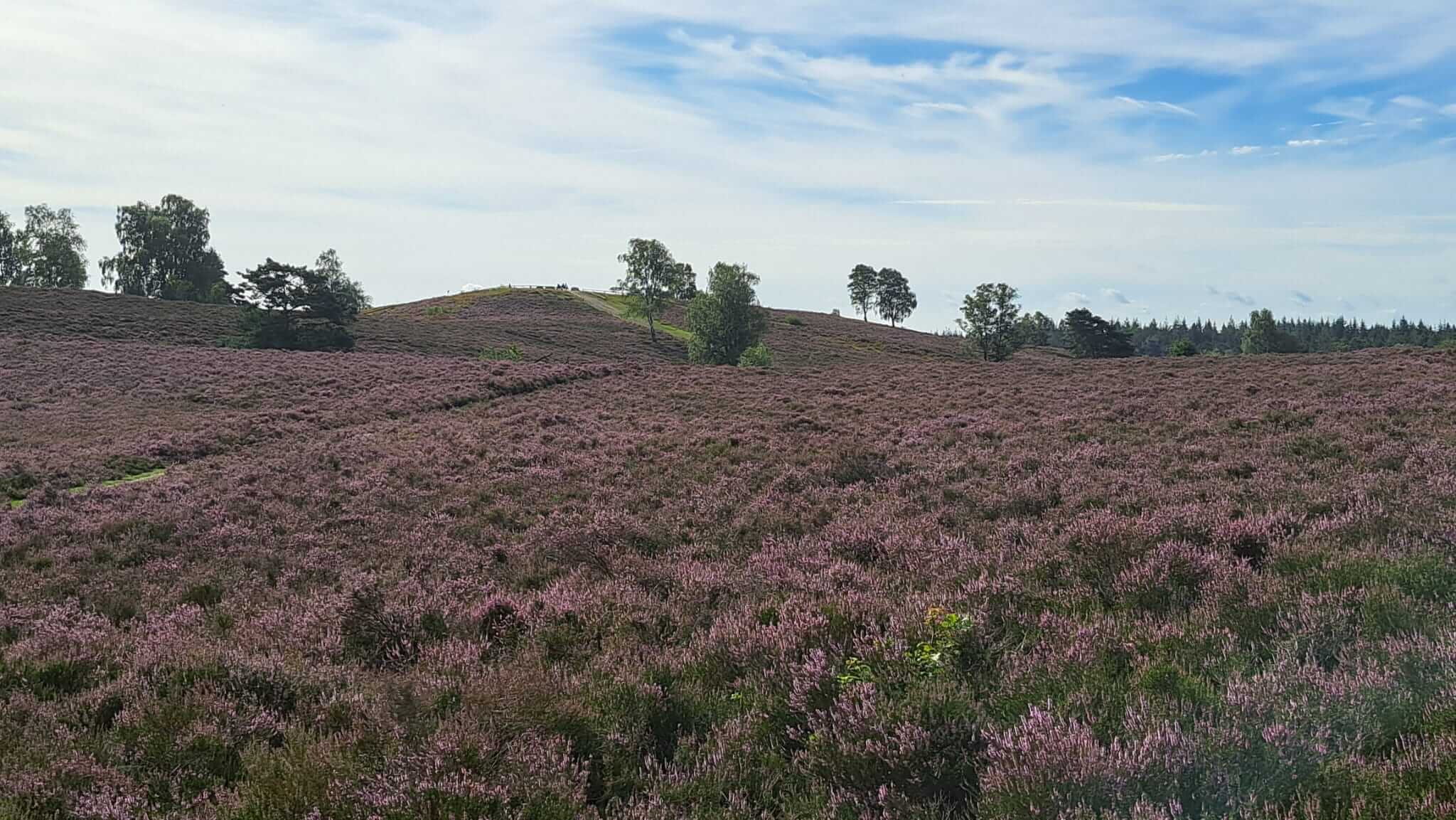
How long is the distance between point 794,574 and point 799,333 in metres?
83.2

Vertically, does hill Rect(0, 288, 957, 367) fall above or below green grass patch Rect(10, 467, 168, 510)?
above

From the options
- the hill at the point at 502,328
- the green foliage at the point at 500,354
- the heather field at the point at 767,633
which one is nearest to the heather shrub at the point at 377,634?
the heather field at the point at 767,633

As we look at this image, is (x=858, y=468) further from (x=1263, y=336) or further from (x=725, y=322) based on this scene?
(x=1263, y=336)

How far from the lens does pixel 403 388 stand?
31.1 m

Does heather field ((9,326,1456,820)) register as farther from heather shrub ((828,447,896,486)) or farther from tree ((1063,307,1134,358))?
tree ((1063,307,1134,358))

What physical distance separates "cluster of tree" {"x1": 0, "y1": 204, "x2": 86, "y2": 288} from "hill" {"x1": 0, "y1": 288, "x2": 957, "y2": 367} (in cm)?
3505

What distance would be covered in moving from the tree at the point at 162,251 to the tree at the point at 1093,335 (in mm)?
99572

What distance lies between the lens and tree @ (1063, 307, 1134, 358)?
8650cm

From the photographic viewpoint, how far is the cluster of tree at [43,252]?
86.1m

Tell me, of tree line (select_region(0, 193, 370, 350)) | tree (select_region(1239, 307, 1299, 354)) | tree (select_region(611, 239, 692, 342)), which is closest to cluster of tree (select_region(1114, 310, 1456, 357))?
tree (select_region(1239, 307, 1299, 354))


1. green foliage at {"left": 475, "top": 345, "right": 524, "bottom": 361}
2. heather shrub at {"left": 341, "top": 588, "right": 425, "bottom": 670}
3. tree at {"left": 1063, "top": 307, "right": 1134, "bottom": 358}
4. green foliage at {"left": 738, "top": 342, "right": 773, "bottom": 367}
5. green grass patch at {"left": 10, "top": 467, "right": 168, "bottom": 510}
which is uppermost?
tree at {"left": 1063, "top": 307, "right": 1134, "bottom": 358}

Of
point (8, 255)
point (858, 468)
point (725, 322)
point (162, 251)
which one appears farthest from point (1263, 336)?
point (8, 255)

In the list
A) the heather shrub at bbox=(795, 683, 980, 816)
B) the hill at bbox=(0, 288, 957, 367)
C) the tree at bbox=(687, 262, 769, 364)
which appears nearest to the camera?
the heather shrub at bbox=(795, 683, 980, 816)

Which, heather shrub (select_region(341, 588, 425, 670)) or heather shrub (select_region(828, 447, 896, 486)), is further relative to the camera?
heather shrub (select_region(828, 447, 896, 486))
